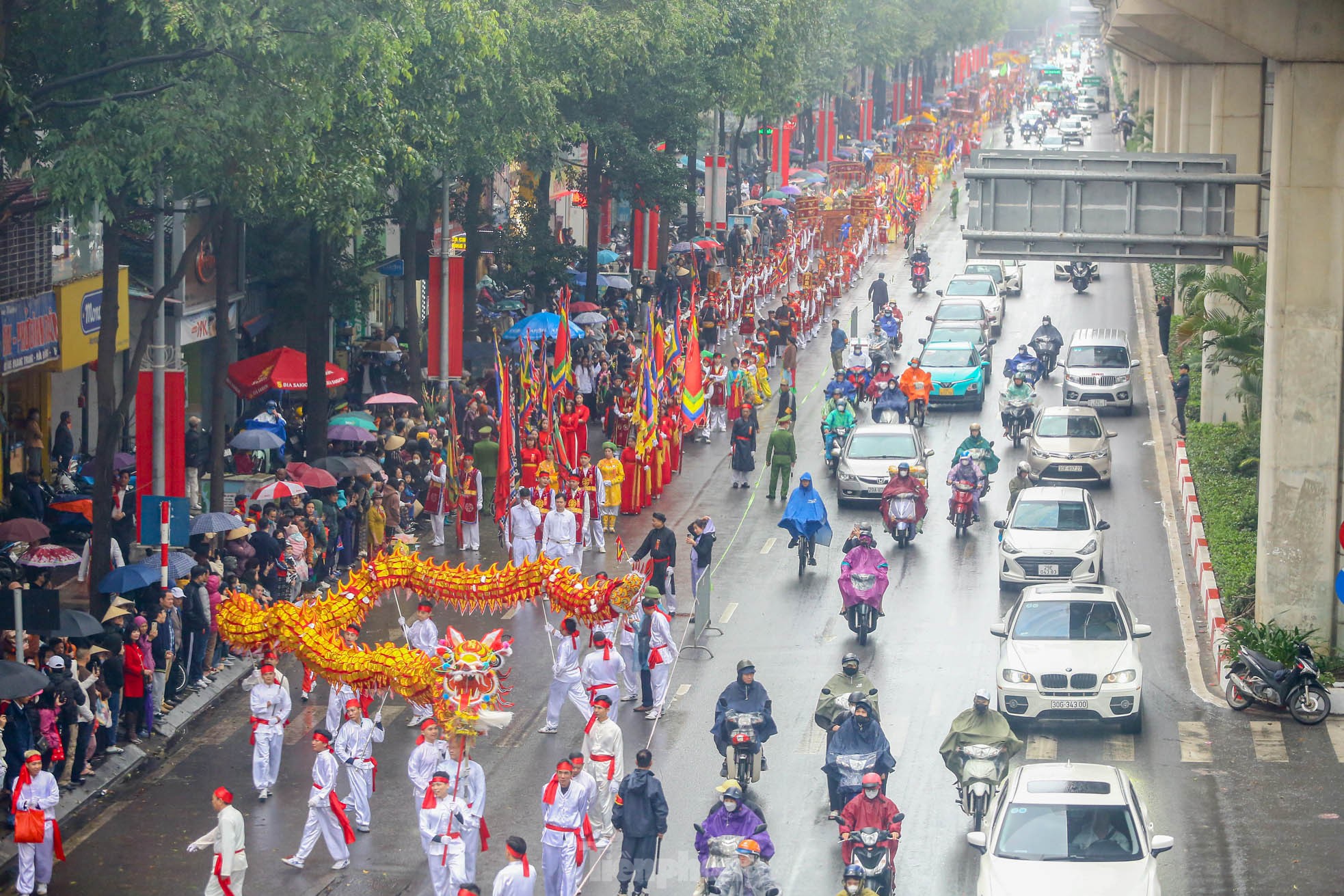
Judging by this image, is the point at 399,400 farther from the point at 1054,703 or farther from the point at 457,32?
the point at 1054,703

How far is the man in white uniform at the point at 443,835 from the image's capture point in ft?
57.8

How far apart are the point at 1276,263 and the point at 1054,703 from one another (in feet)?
22.4

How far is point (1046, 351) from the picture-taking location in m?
45.8

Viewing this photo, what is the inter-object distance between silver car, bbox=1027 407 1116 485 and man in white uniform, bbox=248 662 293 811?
18232 millimetres

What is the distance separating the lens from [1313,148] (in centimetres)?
2497

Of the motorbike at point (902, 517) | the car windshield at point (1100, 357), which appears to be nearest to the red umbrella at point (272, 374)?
the motorbike at point (902, 517)

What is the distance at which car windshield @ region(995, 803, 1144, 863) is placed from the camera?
16.7 meters

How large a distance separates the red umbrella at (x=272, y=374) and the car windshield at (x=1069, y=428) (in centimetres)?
1287

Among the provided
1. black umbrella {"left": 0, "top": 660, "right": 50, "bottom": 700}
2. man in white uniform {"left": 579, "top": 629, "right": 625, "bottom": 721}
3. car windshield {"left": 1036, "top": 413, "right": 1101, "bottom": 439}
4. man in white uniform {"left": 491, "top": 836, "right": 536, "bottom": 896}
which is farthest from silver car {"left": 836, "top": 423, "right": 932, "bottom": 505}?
man in white uniform {"left": 491, "top": 836, "right": 536, "bottom": 896}

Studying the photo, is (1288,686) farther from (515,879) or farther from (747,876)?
(515,879)

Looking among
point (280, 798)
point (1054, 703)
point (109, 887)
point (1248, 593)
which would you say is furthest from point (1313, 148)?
point (109, 887)

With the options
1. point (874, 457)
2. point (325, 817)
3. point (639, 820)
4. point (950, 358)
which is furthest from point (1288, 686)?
point (950, 358)

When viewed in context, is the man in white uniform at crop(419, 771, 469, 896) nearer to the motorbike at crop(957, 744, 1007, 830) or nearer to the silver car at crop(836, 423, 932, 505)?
the motorbike at crop(957, 744, 1007, 830)

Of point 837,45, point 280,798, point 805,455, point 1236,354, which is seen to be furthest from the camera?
point 837,45
